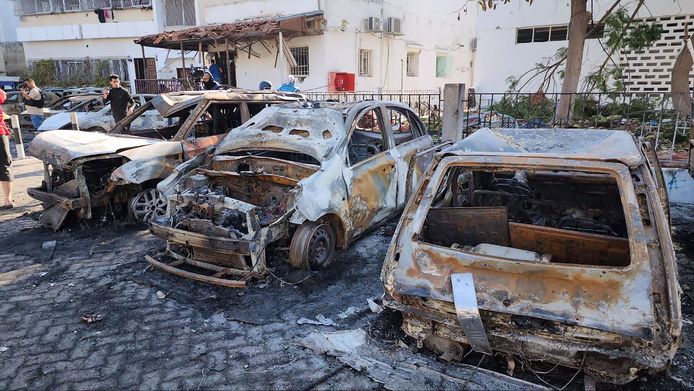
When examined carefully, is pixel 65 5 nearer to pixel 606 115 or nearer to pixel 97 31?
pixel 97 31

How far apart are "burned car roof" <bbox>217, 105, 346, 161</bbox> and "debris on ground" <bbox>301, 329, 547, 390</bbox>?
2.07 metres

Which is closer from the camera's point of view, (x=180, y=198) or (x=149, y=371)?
(x=149, y=371)

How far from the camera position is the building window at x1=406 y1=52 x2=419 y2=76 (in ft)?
71.5

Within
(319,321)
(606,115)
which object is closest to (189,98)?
(319,321)

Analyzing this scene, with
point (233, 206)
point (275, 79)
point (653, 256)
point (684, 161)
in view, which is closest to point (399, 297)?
point (653, 256)

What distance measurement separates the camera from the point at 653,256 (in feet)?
8.38

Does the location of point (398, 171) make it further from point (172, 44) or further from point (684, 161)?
point (172, 44)

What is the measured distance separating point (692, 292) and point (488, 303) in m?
2.78

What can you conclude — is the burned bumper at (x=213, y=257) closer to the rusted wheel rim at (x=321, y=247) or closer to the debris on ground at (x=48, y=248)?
the rusted wheel rim at (x=321, y=247)

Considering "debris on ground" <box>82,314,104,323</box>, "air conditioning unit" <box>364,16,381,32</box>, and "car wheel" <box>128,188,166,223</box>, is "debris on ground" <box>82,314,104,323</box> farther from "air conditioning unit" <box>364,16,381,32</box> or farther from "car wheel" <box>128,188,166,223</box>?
"air conditioning unit" <box>364,16,381,32</box>

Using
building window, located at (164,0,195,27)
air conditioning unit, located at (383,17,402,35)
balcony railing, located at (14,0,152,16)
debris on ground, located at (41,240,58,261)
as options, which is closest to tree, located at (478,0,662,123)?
debris on ground, located at (41,240,58,261)

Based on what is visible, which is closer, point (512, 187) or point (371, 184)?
point (512, 187)

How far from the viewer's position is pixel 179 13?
21.7 metres

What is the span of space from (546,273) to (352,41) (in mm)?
16136
